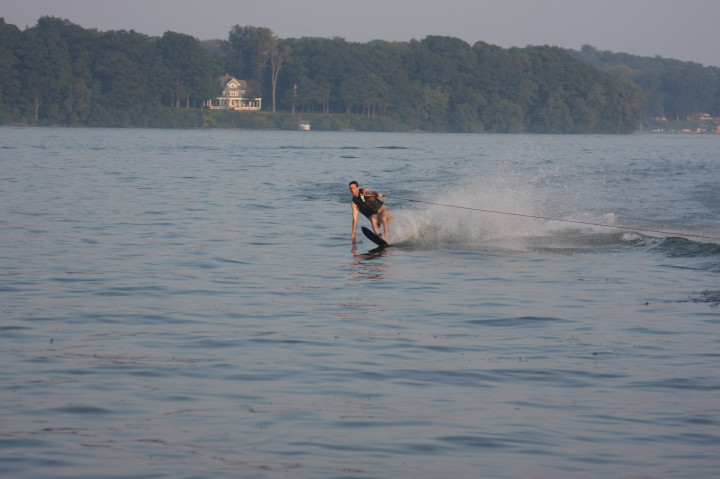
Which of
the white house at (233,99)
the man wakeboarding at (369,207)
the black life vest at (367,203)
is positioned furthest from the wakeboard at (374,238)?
the white house at (233,99)

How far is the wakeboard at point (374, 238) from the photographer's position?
61.9 ft

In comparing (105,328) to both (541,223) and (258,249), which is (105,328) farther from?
(541,223)

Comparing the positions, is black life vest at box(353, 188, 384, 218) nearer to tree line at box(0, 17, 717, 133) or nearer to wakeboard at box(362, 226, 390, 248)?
wakeboard at box(362, 226, 390, 248)

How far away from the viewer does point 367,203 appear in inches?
754

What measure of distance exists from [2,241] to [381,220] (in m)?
7.45

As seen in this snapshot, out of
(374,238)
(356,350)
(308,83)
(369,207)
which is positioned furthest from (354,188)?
(308,83)

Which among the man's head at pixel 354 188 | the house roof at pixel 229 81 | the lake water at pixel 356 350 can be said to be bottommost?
the lake water at pixel 356 350

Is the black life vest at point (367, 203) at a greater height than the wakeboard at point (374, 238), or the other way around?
the black life vest at point (367, 203)

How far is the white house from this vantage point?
174m

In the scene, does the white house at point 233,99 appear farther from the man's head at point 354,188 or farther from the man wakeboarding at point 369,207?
the man's head at point 354,188

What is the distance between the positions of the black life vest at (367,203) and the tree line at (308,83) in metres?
129

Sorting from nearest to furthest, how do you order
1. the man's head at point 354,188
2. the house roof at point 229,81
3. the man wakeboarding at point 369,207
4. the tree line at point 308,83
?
the man's head at point 354,188, the man wakeboarding at point 369,207, the tree line at point 308,83, the house roof at point 229,81

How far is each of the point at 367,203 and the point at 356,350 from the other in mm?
9107

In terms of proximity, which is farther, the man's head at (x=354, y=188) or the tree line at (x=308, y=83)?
the tree line at (x=308, y=83)
